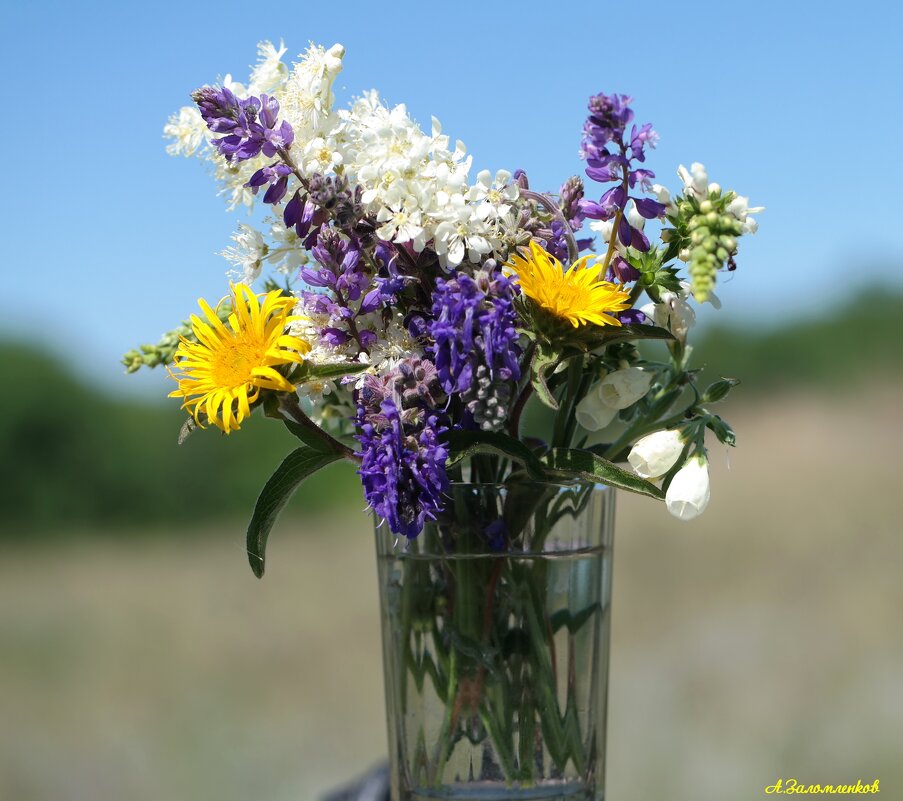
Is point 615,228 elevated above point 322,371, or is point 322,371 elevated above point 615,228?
point 615,228

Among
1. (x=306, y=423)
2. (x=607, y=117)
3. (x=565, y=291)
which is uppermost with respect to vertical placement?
(x=607, y=117)

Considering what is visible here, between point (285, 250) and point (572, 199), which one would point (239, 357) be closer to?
point (285, 250)

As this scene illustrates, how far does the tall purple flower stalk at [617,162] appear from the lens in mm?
688

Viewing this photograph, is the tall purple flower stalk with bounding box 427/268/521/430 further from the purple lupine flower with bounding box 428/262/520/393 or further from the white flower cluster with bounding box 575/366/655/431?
the white flower cluster with bounding box 575/366/655/431

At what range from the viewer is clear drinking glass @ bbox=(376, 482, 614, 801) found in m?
0.79

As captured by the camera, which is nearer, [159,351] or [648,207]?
[648,207]

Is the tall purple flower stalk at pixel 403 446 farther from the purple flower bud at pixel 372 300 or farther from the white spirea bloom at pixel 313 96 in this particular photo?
the white spirea bloom at pixel 313 96

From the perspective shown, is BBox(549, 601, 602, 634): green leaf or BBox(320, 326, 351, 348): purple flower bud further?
BBox(549, 601, 602, 634): green leaf

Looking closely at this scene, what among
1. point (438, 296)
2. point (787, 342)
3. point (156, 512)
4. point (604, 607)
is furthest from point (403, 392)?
point (787, 342)

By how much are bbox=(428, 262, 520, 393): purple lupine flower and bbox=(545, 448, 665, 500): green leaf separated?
4.2 inches

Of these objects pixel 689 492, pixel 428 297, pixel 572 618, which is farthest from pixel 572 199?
pixel 572 618

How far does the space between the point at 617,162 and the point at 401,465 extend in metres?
0.28

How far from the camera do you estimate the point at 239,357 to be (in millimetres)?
706
